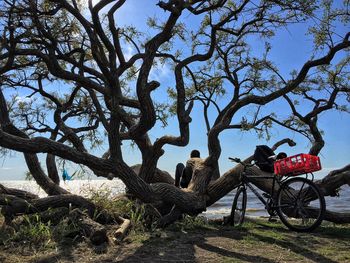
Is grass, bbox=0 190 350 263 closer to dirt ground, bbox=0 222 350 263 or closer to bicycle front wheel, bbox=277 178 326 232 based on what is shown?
dirt ground, bbox=0 222 350 263

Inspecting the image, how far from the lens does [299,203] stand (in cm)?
691

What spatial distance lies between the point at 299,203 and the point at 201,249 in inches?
85.9

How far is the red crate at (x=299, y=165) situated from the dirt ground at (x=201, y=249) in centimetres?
106

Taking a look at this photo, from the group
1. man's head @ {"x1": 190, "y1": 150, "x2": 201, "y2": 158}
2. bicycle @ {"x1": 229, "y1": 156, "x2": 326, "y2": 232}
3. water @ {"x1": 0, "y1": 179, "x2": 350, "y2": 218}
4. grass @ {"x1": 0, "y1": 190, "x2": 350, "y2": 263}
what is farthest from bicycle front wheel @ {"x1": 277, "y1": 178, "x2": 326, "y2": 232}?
man's head @ {"x1": 190, "y1": 150, "x2": 201, "y2": 158}

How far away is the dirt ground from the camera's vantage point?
518 centimetres

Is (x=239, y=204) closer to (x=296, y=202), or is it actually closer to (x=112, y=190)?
(x=296, y=202)

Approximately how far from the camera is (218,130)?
30.8ft

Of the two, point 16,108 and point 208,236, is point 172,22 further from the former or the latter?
point 16,108

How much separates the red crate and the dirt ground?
106cm

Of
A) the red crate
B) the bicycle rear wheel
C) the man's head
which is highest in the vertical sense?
the man's head

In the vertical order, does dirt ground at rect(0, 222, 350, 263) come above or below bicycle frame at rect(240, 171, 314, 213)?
below

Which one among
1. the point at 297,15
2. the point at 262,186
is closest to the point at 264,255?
the point at 262,186

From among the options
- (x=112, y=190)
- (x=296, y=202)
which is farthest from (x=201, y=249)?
(x=112, y=190)

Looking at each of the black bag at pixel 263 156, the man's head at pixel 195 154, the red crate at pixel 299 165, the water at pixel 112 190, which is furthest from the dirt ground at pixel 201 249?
the man's head at pixel 195 154
